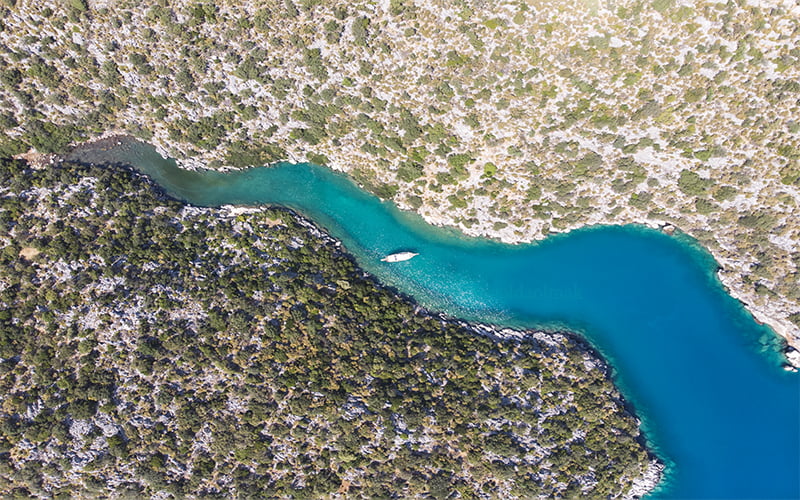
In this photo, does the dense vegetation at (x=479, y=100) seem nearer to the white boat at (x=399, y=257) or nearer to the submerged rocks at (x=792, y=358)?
the submerged rocks at (x=792, y=358)

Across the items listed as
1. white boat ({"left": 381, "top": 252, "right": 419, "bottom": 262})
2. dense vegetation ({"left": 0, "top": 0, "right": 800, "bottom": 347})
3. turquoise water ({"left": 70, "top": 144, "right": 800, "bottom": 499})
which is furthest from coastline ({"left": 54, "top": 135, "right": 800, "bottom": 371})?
white boat ({"left": 381, "top": 252, "right": 419, "bottom": 262})

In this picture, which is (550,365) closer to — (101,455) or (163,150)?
(101,455)

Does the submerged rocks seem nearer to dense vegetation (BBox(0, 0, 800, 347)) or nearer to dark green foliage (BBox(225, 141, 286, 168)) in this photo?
dense vegetation (BBox(0, 0, 800, 347))

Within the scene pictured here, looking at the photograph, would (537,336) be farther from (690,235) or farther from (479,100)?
(479,100)

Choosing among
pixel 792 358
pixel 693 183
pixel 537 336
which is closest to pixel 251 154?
pixel 537 336

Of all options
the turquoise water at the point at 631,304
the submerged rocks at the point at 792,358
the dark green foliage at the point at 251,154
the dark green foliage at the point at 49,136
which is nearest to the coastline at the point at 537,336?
the turquoise water at the point at 631,304

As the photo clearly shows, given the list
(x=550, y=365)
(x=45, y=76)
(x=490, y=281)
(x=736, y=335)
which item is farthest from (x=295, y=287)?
(x=736, y=335)
